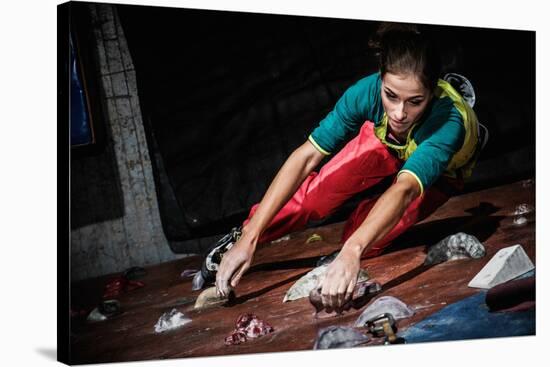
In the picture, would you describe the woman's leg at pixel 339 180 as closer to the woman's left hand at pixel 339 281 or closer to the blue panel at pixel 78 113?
the woman's left hand at pixel 339 281

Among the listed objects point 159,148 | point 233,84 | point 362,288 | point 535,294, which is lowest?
point 535,294

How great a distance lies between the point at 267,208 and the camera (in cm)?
387

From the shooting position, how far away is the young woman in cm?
386

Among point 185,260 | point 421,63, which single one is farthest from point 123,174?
point 421,63

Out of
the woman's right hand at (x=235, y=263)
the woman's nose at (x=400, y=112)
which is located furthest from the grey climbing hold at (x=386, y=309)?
the woman's nose at (x=400, y=112)

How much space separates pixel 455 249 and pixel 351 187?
63cm

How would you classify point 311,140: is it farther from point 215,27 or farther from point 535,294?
point 535,294

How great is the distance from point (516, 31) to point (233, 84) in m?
1.63

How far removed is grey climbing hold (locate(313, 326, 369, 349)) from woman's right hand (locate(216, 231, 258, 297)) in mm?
467

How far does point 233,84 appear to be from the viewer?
382 cm

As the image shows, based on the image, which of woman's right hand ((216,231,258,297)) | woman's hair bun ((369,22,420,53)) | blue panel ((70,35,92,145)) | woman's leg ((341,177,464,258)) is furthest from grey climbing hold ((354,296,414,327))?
blue panel ((70,35,92,145))

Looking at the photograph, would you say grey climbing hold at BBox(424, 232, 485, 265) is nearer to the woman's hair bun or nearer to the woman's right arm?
the woman's right arm

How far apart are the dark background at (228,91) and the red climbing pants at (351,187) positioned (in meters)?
0.09

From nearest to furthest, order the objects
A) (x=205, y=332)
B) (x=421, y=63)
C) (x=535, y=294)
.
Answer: (x=205, y=332)
(x=421, y=63)
(x=535, y=294)
